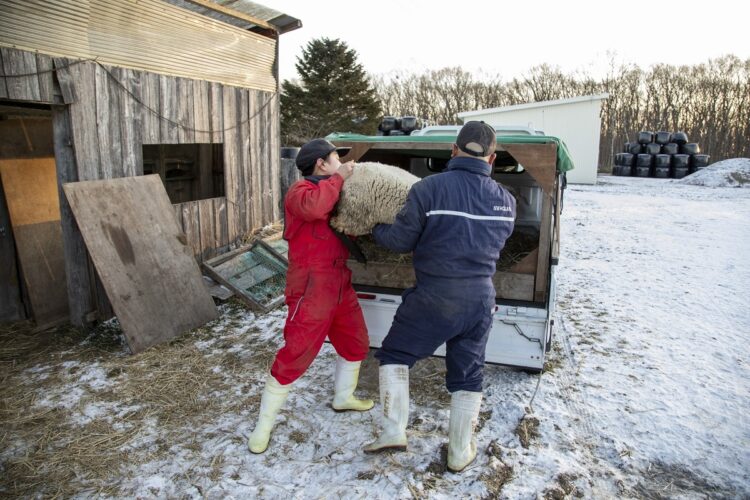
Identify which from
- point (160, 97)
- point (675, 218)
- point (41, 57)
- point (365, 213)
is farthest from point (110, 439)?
point (675, 218)

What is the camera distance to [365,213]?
3.12 metres

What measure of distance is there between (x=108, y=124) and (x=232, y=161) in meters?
2.20

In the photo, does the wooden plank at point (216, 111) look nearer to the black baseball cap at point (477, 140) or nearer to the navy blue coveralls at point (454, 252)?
the navy blue coveralls at point (454, 252)

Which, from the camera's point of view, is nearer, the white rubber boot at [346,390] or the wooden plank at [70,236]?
the white rubber boot at [346,390]

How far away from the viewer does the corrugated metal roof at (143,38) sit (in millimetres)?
4785

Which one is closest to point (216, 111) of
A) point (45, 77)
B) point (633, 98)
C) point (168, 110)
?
point (168, 110)

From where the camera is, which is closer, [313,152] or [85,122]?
[313,152]

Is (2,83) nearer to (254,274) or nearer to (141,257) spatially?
(141,257)

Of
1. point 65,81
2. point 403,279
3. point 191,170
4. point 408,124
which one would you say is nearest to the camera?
point 403,279

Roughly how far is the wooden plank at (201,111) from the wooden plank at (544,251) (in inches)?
194

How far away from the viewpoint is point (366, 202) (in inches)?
123

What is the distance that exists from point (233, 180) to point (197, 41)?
1978mm

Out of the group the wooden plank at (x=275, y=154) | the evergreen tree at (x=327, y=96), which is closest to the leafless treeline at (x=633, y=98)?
the evergreen tree at (x=327, y=96)

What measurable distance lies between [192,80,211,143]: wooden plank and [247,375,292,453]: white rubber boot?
4638 mm
